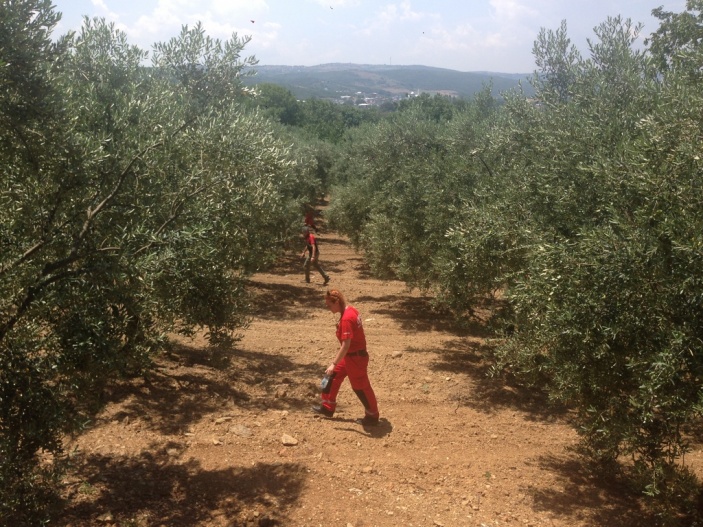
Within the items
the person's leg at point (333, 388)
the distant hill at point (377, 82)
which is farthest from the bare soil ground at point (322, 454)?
the distant hill at point (377, 82)

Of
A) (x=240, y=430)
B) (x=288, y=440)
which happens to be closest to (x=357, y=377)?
(x=288, y=440)

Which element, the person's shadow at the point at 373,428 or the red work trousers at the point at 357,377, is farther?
the person's shadow at the point at 373,428

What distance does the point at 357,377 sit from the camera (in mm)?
8695

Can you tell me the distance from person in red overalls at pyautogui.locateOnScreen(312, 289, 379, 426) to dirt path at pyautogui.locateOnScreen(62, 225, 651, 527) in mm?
318

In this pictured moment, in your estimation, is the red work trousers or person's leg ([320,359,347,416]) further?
person's leg ([320,359,347,416])

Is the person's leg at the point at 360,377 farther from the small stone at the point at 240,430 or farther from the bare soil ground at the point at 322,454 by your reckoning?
the small stone at the point at 240,430

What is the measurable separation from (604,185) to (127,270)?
Answer: 539cm

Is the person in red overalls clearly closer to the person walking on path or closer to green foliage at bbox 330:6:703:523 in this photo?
green foliage at bbox 330:6:703:523

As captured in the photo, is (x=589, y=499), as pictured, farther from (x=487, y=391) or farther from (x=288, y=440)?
(x=288, y=440)

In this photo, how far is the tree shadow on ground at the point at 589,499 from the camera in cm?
701

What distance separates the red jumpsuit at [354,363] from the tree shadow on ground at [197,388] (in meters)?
1.48

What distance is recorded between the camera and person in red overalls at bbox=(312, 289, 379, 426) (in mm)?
8430

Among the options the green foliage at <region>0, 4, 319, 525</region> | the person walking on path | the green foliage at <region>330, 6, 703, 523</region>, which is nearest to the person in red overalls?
the green foliage at <region>330, 6, 703, 523</region>

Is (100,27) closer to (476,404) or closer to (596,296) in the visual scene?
(596,296)
